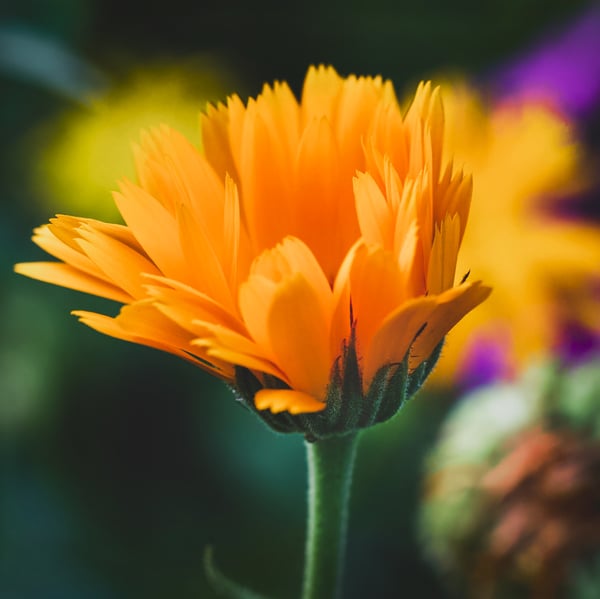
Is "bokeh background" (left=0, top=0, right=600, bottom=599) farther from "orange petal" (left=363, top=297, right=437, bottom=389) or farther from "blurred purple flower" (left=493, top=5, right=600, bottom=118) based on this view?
"orange petal" (left=363, top=297, right=437, bottom=389)

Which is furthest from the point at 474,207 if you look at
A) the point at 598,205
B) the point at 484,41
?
the point at 484,41

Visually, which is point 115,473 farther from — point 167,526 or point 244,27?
point 244,27

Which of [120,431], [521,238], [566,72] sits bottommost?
[120,431]

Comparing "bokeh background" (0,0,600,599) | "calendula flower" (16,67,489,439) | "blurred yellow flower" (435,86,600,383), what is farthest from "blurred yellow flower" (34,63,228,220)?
"calendula flower" (16,67,489,439)

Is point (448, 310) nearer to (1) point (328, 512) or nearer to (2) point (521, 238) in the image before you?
(1) point (328, 512)

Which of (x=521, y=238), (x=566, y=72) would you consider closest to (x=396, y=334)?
(x=521, y=238)

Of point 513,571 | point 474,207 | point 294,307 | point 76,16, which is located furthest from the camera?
point 76,16

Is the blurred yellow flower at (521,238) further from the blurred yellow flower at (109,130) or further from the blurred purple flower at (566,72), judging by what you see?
the blurred yellow flower at (109,130)
